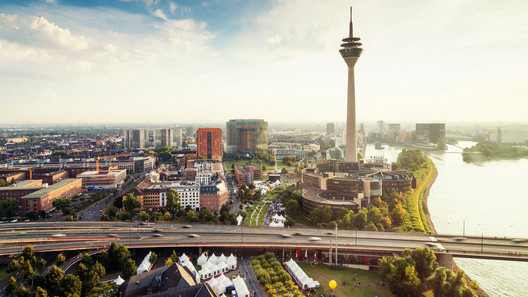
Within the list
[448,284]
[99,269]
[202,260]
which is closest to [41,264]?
[99,269]

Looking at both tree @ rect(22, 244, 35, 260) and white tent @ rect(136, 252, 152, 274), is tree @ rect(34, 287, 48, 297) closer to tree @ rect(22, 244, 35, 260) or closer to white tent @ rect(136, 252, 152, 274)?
white tent @ rect(136, 252, 152, 274)

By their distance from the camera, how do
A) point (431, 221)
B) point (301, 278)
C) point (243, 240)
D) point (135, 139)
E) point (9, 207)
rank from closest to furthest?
1. point (301, 278)
2. point (243, 240)
3. point (431, 221)
4. point (9, 207)
5. point (135, 139)

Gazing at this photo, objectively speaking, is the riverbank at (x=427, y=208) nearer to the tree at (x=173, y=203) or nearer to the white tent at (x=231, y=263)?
the white tent at (x=231, y=263)

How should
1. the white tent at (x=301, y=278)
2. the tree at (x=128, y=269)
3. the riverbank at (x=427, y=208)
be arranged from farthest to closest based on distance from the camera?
the riverbank at (x=427, y=208)
the tree at (x=128, y=269)
the white tent at (x=301, y=278)

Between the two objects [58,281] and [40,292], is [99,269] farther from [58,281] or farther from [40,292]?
[40,292]

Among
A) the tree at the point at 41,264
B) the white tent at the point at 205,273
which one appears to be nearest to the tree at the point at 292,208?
the white tent at the point at 205,273

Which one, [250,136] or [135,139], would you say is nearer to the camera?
[250,136]

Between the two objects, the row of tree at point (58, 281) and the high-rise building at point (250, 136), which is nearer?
the row of tree at point (58, 281)

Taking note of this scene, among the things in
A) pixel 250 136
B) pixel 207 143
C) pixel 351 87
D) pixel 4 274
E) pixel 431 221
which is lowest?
pixel 4 274
